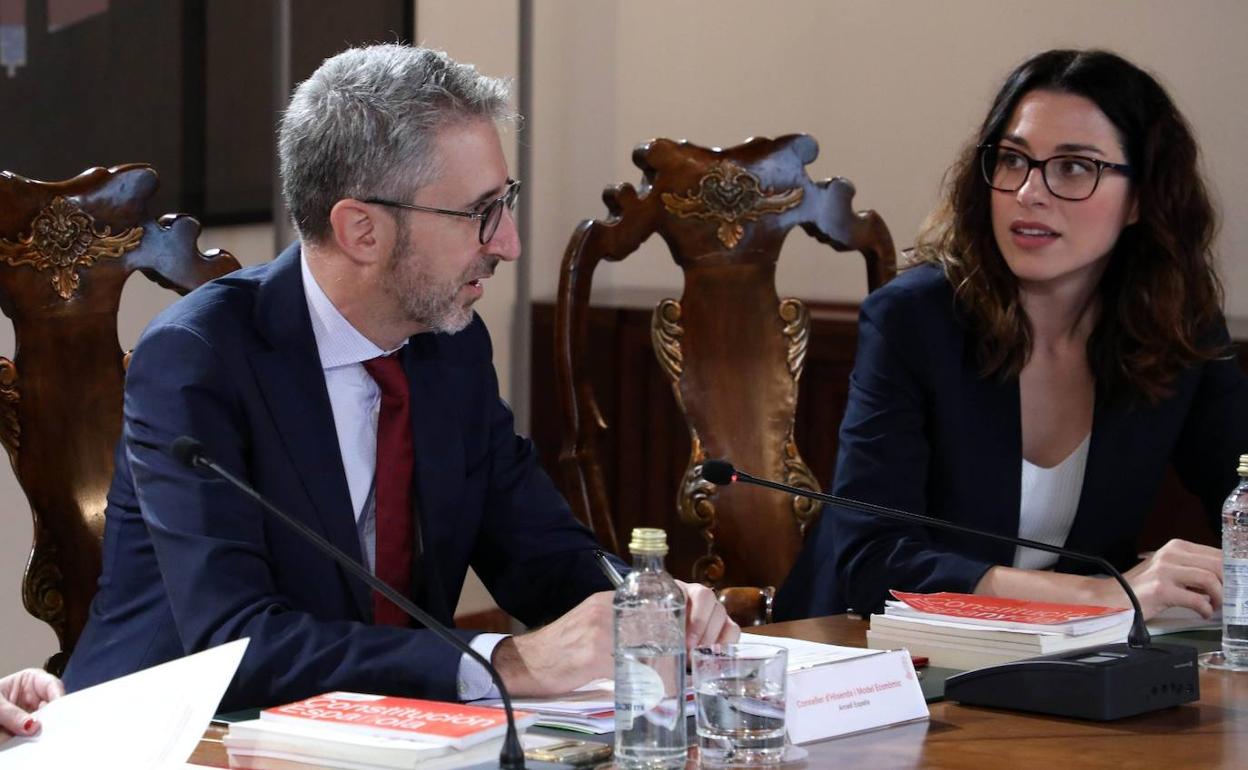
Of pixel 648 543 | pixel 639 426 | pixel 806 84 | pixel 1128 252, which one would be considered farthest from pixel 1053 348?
pixel 806 84

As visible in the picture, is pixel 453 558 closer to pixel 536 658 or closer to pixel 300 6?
pixel 536 658

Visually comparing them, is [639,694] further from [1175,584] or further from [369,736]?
[1175,584]

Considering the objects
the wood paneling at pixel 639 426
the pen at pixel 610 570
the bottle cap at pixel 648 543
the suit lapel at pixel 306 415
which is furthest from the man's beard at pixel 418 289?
the wood paneling at pixel 639 426

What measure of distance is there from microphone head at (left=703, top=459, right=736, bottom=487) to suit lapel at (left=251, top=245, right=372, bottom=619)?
0.47 metres

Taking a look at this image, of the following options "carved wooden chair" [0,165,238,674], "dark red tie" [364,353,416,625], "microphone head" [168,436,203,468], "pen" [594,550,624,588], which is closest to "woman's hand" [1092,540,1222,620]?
"pen" [594,550,624,588]

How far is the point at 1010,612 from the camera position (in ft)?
5.85

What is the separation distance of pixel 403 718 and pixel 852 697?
39cm

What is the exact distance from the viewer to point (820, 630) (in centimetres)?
194

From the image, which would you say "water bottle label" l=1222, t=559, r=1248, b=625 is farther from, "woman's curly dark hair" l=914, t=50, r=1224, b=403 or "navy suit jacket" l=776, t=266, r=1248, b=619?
"woman's curly dark hair" l=914, t=50, r=1224, b=403

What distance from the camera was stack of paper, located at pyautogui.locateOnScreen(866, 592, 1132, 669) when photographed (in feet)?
5.58

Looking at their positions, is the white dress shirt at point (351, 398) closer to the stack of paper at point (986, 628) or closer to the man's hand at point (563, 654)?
the man's hand at point (563, 654)

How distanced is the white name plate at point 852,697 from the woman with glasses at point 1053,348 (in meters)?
0.72

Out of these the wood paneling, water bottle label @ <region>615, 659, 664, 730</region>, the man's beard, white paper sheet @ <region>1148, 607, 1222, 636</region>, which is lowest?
the wood paneling

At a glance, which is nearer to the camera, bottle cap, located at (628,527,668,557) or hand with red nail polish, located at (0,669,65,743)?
bottle cap, located at (628,527,668,557)
